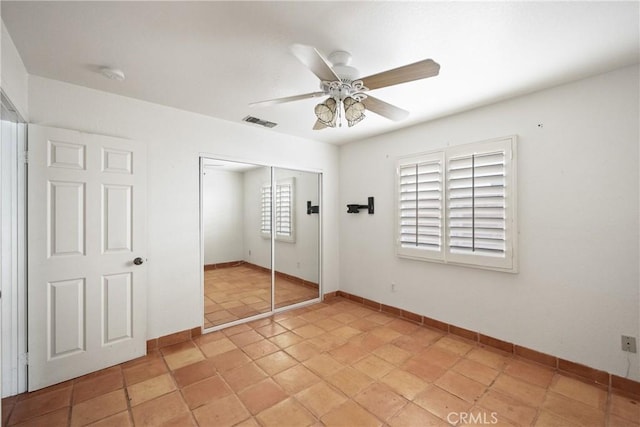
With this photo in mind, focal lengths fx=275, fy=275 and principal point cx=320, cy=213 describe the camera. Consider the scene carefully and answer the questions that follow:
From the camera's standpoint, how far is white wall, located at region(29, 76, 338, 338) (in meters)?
2.53

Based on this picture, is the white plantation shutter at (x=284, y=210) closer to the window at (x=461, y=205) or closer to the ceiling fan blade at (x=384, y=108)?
the window at (x=461, y=205)

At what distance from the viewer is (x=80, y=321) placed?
93.4 inches

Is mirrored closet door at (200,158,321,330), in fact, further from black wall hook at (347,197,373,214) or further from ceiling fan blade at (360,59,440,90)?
ceiling fan blade at (360,59,440,90)

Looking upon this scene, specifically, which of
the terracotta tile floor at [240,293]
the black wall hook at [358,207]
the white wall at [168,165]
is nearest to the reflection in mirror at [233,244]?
the terracotta tile floor at [240,293]

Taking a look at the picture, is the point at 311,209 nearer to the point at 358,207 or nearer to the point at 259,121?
the point at 358,207

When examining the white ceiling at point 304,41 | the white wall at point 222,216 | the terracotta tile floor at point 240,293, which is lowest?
the terracotta tile floor at point 240,293

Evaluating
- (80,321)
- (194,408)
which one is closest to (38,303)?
(80,321)

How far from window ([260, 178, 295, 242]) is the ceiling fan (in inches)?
77.9

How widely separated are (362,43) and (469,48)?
76cm

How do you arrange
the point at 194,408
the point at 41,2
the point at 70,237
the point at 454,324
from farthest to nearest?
1. the point at 454,324
2. the point at 70,237
3. the point at 194,408
4. the point at 41,2

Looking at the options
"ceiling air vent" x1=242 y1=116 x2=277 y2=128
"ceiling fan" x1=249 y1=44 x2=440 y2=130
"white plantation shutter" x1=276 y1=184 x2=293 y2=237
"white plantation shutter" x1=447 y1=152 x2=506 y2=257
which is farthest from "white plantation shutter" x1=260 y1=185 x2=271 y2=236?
"white plantation shutter" x1=447 y1=152 x2=506 y2=257

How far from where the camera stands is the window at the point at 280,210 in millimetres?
3908

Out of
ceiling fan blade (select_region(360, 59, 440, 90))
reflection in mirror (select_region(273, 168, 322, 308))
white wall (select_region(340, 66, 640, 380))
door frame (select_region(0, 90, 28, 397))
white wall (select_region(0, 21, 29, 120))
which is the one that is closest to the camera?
ceiling fan blade (select_region(360, 59, 440, 90))

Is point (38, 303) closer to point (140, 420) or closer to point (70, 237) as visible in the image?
point (70, 237)
